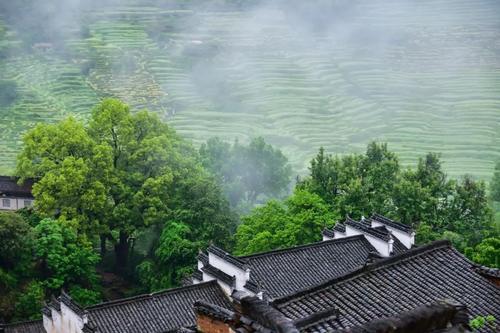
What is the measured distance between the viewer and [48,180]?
3494cm

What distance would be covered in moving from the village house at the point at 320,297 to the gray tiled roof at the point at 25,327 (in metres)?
0.07

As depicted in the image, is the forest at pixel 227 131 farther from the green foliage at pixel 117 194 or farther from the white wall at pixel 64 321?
the white wall at pixel 64 321

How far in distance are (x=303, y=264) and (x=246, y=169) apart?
69.1 ft

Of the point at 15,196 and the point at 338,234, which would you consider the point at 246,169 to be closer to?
the point at 15,196

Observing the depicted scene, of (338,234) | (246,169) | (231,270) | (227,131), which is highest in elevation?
(227,131)

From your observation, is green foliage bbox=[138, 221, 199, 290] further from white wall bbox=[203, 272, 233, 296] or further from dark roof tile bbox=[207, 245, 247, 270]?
dark roof tile bbox=[207, 245, 247, 270]

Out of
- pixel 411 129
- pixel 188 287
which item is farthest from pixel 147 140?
pixel 411 129

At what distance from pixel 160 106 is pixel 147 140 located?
32.2 m

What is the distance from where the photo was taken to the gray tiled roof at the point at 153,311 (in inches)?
915

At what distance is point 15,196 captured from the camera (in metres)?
40.6

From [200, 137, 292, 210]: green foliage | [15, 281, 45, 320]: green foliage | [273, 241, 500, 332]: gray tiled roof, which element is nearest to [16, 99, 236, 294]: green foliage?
[15, 281, 45, 320]: green foliage

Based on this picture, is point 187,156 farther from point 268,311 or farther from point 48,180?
point 268,311

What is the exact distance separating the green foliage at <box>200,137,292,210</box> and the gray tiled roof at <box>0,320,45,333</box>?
16889 mm

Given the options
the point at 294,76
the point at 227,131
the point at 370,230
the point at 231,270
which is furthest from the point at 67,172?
the point at 294,76
